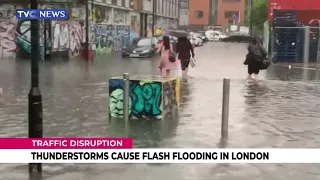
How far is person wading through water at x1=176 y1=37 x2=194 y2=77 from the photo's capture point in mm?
20578

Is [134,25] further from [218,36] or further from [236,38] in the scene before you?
[218,36]

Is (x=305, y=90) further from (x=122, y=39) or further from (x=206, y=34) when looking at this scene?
(x=206, y=34)

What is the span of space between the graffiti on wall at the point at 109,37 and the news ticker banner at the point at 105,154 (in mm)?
32152

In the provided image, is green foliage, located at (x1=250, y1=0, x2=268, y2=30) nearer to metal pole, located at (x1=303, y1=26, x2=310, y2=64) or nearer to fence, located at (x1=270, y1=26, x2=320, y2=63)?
fence, located at (x1=270, y1=26, x2=320, y2=63)

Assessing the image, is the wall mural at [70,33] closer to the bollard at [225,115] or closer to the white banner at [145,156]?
the bollard at [225,115]

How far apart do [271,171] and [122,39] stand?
129 ft

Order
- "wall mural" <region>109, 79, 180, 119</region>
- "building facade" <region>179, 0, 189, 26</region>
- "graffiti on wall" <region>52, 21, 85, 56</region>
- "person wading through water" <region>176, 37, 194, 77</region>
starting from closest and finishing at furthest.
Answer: "wall mural" <region>109, 79, 180, 119</region> < "person wading through water" <region>176, 37, 194, 77</region> < "graffiti on wall" <region>52, 21, 85, 56</region> < "building facade" <region>179, 0, 189, 26</region>

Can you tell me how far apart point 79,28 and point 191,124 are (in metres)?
26.2

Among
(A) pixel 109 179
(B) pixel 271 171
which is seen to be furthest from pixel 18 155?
(B) pixel 271 171

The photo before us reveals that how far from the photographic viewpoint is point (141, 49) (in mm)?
36906

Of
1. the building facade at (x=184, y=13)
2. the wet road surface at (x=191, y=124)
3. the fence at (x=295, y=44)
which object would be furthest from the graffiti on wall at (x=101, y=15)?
the building facade at (x=184, y=13)

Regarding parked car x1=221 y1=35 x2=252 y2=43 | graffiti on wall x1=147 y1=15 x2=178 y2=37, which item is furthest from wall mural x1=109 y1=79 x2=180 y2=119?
parked car x1=221 y1=35 x2=252 y2=43

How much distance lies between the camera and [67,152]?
660 centimetres

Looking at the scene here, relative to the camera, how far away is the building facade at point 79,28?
31469mm
